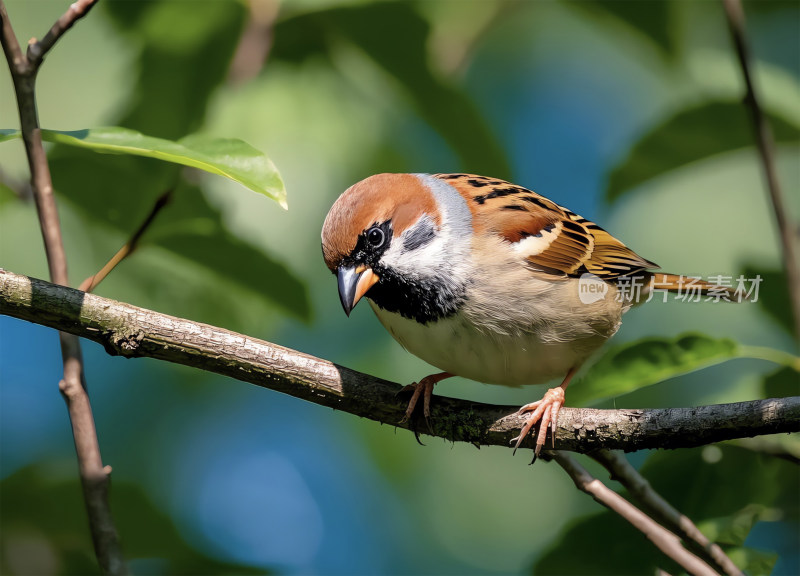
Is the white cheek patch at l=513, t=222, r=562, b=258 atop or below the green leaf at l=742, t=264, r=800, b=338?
atop

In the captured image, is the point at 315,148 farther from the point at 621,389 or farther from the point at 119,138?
the point at 621,389

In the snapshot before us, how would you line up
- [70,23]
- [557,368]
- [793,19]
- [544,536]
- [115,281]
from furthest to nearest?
[793,19] < [544,536] < [115,281] < [557,368] < [70,23]

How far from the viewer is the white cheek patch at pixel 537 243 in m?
2.94

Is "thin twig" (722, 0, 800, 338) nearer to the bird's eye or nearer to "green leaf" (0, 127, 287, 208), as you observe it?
the bird's eye

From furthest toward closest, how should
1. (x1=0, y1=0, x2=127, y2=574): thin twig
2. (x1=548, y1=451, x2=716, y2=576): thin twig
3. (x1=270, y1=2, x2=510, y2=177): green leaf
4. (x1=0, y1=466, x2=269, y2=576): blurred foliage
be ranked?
(x1=270, y1=2, x2=510, y2=177): green leaf, (x1=0, y1=466, x2=269, y2=576): blurred foliage, (x1=548, y1=451, x2=716, y2=576): thin twig, (x1=0, y1=0, x2=127, y2=574): thin twig

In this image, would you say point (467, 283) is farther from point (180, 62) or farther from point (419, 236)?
point (180, 62)

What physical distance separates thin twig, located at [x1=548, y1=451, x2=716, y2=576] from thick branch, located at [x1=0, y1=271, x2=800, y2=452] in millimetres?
149

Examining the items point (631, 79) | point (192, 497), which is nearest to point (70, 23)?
point (192, 497)

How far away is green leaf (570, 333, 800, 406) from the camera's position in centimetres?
249

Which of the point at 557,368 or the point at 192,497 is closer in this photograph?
the point at 557,368

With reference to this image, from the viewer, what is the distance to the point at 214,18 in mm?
2793

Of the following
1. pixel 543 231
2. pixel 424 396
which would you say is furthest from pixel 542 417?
pixel 543 231

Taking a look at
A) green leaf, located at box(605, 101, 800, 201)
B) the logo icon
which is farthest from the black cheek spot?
green leaf, located at box(605, 101, 800, 201)

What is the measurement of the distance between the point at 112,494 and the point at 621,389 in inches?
74.7
